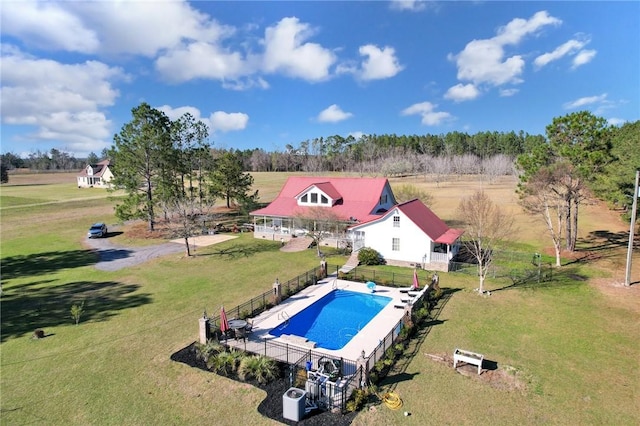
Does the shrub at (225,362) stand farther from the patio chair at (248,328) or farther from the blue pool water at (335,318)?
the blue pool water at (335,318)

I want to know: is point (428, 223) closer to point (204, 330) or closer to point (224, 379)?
point (204, 330)

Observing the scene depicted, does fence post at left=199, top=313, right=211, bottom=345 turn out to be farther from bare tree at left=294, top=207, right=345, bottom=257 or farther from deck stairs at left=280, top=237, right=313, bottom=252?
bare tree at left=294, top=207, right=345, bottom=257

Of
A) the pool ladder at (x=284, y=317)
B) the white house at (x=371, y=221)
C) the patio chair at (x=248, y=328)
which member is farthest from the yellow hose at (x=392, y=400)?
the white house at (x=371, y=221)

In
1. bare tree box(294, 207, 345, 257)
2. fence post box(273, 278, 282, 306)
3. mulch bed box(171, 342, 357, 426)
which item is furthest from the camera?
bare tree box(294, 207, 345, 257)

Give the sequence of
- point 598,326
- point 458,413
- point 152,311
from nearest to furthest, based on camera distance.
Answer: point 458,413 → point 598,326 → point 152,311

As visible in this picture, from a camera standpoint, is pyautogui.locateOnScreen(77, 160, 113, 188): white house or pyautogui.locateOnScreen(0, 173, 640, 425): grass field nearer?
pyautogui.locateOnScreen(0, 173, 640, 425): grass field

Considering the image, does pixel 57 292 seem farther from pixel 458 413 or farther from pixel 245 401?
pixel 458 413

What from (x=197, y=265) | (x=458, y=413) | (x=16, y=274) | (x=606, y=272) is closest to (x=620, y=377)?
(x=458, y=413)

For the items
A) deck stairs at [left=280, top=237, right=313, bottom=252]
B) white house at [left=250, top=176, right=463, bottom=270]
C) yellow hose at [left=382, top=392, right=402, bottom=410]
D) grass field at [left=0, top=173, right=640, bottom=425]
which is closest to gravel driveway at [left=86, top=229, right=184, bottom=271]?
grass field at [left=0, top=173, right=640, bottom=425]
